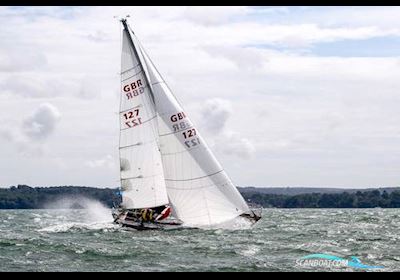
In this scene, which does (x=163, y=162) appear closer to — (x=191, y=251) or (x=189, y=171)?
(x=189, y=171)

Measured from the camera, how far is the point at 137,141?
4081cm

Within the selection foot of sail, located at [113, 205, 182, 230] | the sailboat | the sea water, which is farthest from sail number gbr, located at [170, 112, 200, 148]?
the sea water

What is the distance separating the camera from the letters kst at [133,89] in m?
39.9

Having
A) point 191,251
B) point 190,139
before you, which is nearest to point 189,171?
point 190,139

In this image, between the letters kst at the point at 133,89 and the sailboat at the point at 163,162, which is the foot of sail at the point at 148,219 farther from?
the letters kst at the point at 133,89

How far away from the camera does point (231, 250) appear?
29078mm

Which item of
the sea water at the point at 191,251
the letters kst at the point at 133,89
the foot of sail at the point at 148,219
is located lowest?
the sea water at the point at 191,251

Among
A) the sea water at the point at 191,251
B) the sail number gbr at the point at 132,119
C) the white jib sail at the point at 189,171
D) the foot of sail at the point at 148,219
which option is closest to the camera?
the sea water at the point at 191,251

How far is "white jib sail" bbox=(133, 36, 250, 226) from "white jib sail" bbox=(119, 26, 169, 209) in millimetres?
766

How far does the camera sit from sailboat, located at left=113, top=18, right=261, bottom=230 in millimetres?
38500

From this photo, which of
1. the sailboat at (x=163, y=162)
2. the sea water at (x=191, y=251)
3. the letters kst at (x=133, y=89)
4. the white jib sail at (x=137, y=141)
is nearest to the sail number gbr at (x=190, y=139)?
the sailboat at (x=163, y=162)

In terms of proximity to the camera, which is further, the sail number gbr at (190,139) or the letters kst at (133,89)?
the letters kst at (133,89)
